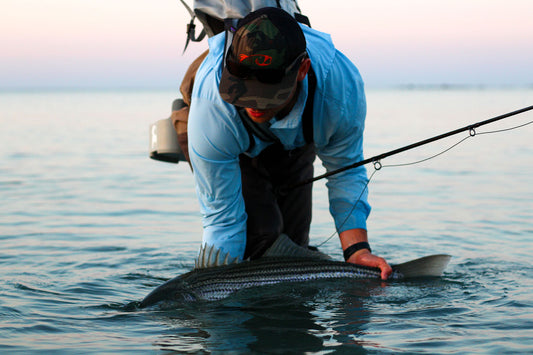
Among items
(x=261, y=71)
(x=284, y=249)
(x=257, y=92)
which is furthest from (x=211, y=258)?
(x=261, y=71)

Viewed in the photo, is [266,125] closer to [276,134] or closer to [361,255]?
[276,134]

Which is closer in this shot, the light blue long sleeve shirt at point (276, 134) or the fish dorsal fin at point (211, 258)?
the light blue long sleeve shirt at point (276, 134)

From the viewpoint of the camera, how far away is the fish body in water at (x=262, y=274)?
4801 mm

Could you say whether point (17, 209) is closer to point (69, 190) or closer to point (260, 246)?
point (69, 190)

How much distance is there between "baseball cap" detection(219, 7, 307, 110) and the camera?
402 cm

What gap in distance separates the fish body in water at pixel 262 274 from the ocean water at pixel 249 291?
9 centimetres

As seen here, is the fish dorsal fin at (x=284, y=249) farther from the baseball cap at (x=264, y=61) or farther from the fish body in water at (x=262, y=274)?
the baseball cap at (x=264, y=61)

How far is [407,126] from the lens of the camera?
81.4 feet

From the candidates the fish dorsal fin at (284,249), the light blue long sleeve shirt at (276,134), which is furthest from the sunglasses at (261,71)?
the fish dorsal fin at (284,249)

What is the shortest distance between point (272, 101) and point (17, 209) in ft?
23.3

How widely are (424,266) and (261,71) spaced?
201cm

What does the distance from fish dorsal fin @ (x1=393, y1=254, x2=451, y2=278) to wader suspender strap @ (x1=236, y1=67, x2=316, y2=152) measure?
1.19 meters

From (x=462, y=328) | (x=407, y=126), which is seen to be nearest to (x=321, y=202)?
(x=462, y=328)

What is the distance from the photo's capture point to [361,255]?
5098 millimetres
